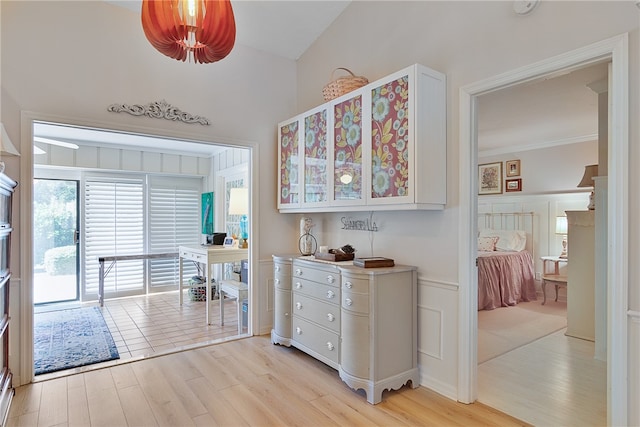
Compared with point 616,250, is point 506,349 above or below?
below

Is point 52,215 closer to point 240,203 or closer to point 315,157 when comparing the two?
point 240,203

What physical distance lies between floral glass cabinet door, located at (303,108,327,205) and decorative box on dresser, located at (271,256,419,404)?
2.29ft

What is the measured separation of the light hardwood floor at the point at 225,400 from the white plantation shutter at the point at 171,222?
126 inches

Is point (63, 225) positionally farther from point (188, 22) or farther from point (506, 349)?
point (506, 349)

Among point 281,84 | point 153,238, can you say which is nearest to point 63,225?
point 153,238

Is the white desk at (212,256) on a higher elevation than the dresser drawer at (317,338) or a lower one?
higher

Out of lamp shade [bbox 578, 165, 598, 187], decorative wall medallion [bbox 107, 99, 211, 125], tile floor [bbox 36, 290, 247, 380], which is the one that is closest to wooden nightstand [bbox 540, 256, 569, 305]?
lamp shade [bbox 578, 165, 598, 187]

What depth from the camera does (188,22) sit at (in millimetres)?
1591

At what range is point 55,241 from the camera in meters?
5.35

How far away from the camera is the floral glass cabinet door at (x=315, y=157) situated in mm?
3274

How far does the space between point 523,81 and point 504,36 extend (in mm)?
335

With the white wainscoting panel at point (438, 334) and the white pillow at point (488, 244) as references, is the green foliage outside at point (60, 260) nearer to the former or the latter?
the white wainscoting panel at point (438, 334)

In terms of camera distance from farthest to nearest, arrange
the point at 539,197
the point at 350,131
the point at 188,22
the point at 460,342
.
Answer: the point at 539,197, the point at 350,131, the point at 460,342, the point at 188,22

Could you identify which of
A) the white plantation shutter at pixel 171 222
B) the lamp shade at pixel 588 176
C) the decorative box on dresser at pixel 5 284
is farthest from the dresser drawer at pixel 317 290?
the white plantation shutter at pixel 171 222
